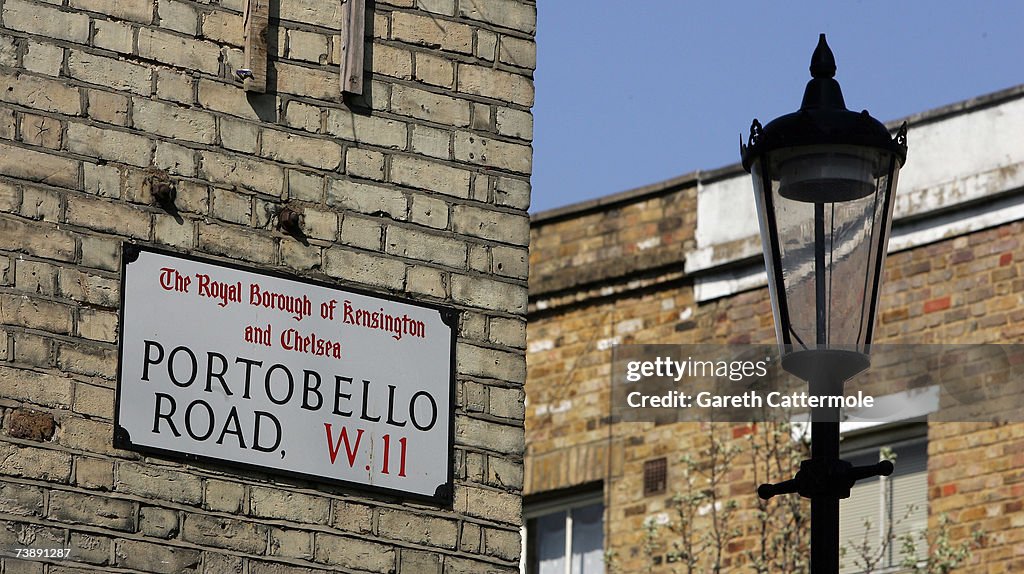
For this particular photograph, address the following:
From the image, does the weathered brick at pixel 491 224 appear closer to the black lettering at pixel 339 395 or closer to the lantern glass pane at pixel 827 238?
the black lettering at pixel 339 395

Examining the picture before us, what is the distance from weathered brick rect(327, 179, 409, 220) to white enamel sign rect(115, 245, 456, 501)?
1.34ft

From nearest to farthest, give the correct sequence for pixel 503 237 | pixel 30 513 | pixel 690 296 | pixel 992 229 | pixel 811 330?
pixel 811 330 < pixel 30 513 < pixel 503 237 < pixel 992 229 < pixel 690 296

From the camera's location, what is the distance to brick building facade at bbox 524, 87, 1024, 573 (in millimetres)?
15312

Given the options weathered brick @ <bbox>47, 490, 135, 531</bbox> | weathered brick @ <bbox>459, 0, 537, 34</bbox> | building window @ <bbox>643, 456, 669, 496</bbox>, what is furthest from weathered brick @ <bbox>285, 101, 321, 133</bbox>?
building window @ <bbox>643, 456, 669, 496</bbox>

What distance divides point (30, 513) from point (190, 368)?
0.92 metres

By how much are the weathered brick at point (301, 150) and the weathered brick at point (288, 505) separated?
1.46 meters

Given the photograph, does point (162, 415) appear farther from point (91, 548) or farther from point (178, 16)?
point (178, 16)

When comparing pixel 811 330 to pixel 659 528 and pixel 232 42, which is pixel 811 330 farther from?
pixel 659 528

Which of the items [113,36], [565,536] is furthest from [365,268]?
[565,536]

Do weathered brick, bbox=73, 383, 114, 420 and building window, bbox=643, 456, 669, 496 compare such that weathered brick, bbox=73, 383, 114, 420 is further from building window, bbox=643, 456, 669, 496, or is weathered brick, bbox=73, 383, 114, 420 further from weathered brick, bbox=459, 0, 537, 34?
building window, bbox=643, 456, 669, 496

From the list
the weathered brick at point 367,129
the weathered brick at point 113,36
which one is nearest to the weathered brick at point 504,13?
the weathered brick at point 367,129

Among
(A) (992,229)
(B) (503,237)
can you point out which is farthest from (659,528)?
(B) (503,237)

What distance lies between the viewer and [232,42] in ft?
33.2

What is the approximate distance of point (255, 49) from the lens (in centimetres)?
1007
